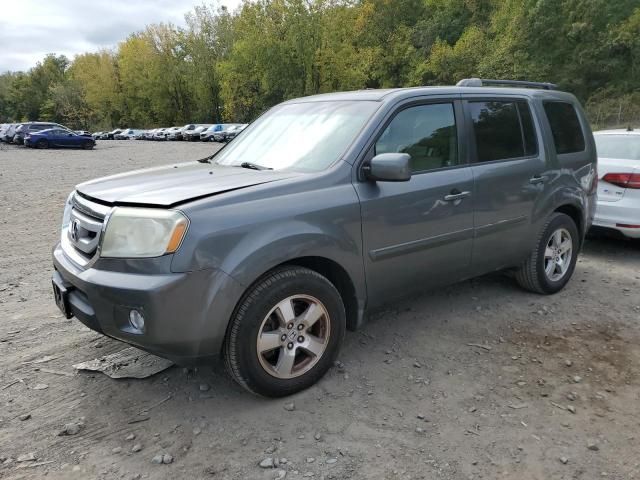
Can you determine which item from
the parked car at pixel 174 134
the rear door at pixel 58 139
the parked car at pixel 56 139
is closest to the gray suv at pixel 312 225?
the parked car at pixel 56 139

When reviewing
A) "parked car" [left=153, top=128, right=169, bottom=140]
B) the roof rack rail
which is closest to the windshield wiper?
the roof rack rail

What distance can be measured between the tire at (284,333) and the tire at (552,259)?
7.40ft

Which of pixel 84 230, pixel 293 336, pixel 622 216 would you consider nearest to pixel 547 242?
pixel 622 216

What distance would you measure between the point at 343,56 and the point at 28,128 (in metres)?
25.8

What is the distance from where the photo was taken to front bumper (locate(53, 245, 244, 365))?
2.62 metres

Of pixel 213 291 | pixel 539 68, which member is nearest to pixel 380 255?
pixel 213 291

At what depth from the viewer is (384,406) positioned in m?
3.07

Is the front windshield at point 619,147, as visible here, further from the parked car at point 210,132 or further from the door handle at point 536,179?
the parked car at point 210,132

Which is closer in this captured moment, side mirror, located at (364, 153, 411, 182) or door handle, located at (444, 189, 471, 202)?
side mirror, located at (364, 153, 411, 182)

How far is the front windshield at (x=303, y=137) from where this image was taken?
3469 mm

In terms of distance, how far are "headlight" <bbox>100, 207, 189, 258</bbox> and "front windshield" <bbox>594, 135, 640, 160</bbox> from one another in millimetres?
5717

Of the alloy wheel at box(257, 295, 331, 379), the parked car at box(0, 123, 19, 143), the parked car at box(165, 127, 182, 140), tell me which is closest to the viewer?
the alloy wheel at box(257, 295, 331, 379)

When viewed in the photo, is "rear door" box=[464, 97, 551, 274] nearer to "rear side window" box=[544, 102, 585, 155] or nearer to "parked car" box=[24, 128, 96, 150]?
"rear side window" box=[544, 102, 585, 155]

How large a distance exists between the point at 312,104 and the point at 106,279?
7.03ft
